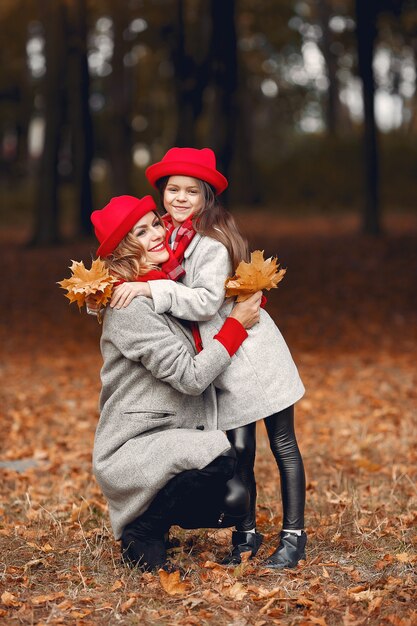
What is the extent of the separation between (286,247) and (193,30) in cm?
1014

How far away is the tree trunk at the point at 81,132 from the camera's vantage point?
19.8 metres

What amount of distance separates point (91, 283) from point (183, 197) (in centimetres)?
59

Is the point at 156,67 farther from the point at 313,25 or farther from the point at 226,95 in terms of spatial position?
the point at 226,95

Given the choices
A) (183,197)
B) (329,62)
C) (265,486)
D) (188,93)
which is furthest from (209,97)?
(183,197)

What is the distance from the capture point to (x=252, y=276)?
13.7 ft

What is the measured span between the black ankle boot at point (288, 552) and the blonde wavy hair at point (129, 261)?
1.40m

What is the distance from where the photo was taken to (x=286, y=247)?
18.1 meters

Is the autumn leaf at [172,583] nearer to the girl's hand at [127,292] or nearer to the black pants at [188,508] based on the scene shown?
the black pants at [188,508]

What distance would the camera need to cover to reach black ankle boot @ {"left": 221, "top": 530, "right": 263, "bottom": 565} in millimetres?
4426

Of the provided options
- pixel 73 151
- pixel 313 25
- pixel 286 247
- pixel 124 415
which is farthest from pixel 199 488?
pixel 313 25

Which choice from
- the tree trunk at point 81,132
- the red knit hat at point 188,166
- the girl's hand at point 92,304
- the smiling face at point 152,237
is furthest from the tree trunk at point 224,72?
the girl's hand at point 92,304

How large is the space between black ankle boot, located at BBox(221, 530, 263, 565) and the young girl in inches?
0.8

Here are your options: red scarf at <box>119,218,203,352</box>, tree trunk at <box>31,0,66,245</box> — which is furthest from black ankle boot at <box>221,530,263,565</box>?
tree trunk at <box>31,0,66,245</box>

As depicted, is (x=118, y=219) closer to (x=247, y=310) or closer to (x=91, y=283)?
(x=91, y=283)
